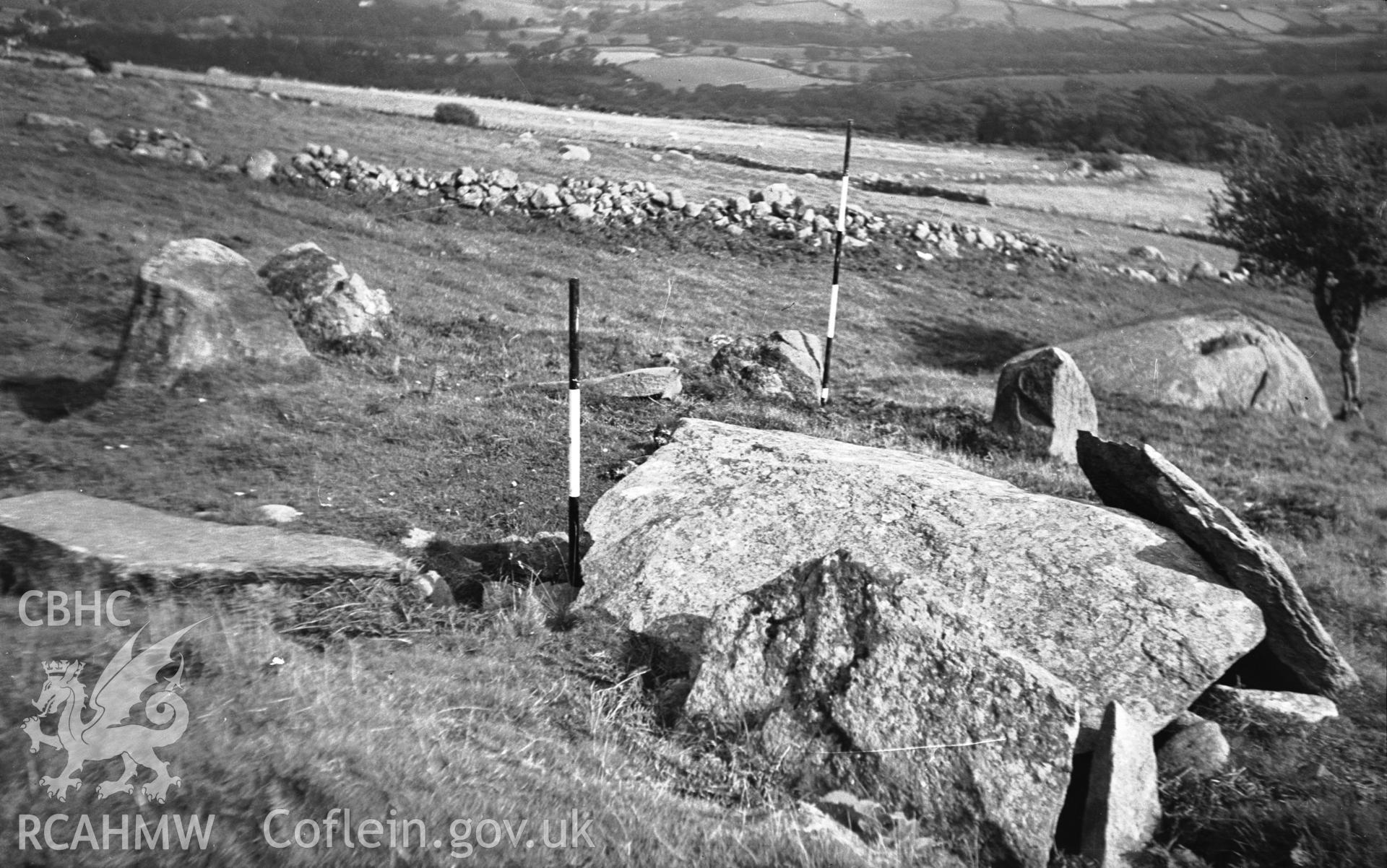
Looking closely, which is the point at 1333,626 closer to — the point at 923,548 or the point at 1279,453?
the point at 923,548

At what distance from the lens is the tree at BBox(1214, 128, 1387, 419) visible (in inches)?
746

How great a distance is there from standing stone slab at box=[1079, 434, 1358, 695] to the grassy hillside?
1.29 ft

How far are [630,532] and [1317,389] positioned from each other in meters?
18.6

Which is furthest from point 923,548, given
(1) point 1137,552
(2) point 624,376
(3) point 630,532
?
(2) point 624,376

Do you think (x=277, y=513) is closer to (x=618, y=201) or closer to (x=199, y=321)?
(x=199, y=321)

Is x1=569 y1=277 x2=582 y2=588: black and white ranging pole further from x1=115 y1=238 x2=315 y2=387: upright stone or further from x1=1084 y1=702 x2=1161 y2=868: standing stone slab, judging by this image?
x1=115 y1=238 x2=315 y2=387: upright stone

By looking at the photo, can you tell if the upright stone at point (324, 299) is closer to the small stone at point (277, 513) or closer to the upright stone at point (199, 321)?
the upright stone at point (199, 321)

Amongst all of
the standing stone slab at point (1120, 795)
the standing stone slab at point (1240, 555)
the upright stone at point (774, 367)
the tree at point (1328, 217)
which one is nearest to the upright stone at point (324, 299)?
the upright stone at point (774, 367)

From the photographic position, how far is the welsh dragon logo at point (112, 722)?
10.2ft

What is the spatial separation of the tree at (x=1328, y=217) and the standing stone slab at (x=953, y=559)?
1629 cm

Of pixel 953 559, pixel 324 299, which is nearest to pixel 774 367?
pixel 324 299

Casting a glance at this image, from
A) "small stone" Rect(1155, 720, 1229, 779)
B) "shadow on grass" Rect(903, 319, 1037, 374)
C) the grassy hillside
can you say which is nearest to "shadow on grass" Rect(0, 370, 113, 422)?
the grassy hillside

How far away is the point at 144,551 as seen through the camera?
17.2 ft

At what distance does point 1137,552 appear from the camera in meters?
6.71
